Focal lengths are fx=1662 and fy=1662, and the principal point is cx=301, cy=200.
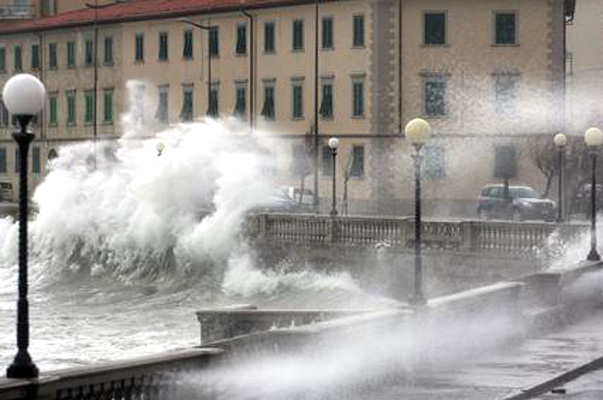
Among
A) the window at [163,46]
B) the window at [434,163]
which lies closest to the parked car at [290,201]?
the window at [434,163]

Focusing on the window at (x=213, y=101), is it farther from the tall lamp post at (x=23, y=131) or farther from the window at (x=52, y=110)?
the tall lamp post at (x=23, y=131)

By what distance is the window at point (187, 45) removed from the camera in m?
84.6

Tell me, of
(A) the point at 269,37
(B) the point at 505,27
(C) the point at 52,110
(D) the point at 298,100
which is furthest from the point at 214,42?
(C) the point at 52,110

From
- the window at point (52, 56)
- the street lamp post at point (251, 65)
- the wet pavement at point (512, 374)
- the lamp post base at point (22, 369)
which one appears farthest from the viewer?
the window at point (52, 56)

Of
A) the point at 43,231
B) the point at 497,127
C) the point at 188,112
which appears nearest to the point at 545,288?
the point at 43,231

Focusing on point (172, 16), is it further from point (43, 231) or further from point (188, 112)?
point (43, 231)

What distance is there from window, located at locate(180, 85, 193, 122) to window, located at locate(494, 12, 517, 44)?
716 inches

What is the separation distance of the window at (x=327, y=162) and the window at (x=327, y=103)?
168cm

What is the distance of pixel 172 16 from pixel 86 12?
11531 mm

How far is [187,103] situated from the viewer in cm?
8519

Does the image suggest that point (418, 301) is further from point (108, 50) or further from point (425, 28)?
point (108, 50)

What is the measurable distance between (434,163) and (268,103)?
1029cm

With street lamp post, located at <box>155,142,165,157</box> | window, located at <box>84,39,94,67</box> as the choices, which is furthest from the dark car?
window, located at <box>84,39,94,67</box>

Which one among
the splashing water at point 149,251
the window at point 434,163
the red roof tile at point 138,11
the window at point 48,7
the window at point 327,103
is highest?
the window at point 48,7
